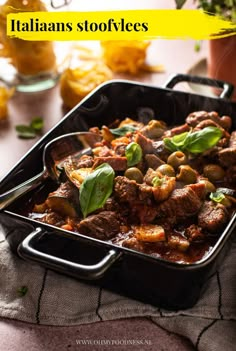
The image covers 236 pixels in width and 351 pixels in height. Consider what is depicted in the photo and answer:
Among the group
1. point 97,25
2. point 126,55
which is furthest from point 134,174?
point 126,55

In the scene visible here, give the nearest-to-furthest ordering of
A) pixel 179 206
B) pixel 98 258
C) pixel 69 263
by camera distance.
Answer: pixel 69 263 → pixel 98 258 → pixel 179 206

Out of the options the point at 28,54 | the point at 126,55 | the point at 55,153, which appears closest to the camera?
the point at 55,153

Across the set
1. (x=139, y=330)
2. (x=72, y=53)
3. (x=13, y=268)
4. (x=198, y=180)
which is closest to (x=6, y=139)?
(x=72, y=53)

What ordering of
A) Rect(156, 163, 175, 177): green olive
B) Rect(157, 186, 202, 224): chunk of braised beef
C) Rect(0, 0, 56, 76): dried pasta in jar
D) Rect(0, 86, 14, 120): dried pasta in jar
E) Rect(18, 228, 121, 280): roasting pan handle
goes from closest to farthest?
1. Rect(18, 228, 121, 280): roasting pan handle
2. Rect(157, 186, 202, 224): chunk of braised beef
3. Rect(156, 163, 175, 177): green olive
4. Rect(0, 0, 56, 76): dried pasta in jar
5. Rect(0, 86, 14, 120): dried pasta in jar

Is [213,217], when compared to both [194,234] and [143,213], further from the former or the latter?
[143,213]

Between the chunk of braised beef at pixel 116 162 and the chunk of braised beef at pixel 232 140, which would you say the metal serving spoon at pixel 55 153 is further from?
the chunk of braised beef at pixel 232 140

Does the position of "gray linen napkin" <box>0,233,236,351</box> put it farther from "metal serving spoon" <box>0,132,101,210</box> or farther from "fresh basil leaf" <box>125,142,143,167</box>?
"fresh basil leaf" <box>125,142,143,167</box>

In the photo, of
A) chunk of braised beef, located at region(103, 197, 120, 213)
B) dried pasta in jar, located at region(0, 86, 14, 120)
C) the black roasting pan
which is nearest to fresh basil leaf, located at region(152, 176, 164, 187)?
chunk of braised beef, located at region(103, 197, 120, 213)
